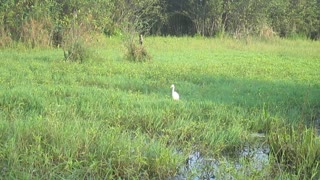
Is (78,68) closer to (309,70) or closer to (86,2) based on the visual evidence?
(309,70)

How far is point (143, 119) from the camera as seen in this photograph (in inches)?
247

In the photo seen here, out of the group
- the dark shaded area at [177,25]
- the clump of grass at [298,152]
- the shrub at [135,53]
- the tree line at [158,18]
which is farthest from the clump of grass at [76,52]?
the dark shaded area at [177,25]

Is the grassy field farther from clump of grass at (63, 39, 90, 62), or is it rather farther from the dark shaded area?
the dark shaded area

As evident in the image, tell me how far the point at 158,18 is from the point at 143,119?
867 inches

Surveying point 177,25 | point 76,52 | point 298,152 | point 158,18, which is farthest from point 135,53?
point 177,25

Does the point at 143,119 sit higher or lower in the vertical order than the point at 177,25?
higher

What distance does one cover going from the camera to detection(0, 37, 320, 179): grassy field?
4547mm

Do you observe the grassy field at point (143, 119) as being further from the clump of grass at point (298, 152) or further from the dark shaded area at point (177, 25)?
the dark shaded area at point (177, 25)

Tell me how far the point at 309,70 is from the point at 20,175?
10.5 meters

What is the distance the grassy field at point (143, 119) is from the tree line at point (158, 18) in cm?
518

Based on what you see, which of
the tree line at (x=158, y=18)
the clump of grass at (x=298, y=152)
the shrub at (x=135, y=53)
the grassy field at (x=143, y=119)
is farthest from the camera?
the tree line at (x=158, y=18)

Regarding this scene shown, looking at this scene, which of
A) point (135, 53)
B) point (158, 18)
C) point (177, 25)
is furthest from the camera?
point (177, 25)

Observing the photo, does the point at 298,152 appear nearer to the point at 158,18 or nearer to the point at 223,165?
the point at 223,165

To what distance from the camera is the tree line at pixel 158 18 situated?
16.5 meters
